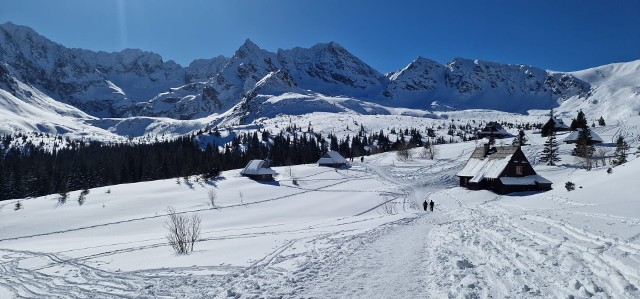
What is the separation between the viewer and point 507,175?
52969 mm

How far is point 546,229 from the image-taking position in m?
15.3

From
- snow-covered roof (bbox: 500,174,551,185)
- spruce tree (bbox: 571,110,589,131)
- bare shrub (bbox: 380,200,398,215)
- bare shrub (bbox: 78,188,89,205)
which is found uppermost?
spruce tree (bbox: 571,110,589,131)

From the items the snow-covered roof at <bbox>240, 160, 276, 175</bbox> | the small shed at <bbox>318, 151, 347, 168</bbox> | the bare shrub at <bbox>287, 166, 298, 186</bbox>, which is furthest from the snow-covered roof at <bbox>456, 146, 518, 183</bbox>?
the snow-covered roof at <bbox>240, 160, 276, 175</bbox>

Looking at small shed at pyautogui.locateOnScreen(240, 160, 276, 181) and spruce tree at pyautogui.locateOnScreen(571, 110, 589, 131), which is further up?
spruce tree at pyautogui.locateOnScreen(571, 110, 589, 131)

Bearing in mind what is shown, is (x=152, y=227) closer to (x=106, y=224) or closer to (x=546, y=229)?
(x=106, y=224)

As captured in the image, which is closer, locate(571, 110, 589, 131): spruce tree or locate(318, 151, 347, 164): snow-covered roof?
locate(318, 151, 347, 164): snow-covered roof

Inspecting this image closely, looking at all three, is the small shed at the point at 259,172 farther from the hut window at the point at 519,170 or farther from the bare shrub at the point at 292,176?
the hut window at the point at 519,170

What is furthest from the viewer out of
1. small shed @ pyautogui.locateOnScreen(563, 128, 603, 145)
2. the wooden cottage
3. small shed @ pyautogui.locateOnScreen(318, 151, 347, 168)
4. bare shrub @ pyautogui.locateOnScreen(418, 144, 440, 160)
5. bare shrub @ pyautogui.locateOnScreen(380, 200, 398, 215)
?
bare shrub @ pyautogui.locateOnScreen(418, 144, 440, 160)

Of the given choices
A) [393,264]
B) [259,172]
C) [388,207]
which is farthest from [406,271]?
[259,172]

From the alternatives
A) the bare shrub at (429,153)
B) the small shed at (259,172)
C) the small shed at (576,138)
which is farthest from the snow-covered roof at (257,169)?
the small shed at (576,138)

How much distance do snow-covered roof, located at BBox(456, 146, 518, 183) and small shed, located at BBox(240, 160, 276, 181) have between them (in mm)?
33716

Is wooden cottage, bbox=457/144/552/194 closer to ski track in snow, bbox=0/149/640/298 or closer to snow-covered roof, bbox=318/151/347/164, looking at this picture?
snow-covered roof, bbox=318/151/347/164

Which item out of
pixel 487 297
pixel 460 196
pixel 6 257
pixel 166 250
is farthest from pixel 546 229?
pixel 460 196

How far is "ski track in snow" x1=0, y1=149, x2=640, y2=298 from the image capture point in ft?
29.8
